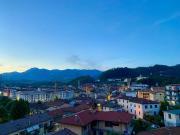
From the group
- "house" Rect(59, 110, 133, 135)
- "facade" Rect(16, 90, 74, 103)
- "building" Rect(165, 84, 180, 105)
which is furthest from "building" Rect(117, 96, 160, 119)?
"facade" Rect(16, 90, 74, 103)

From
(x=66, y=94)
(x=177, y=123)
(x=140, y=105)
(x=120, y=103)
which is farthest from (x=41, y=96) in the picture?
(x=177, y=123)

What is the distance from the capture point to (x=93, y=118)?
32188mm

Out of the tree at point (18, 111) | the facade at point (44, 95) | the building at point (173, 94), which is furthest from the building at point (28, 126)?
the facade at point (44, 95)

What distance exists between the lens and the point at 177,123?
124 ft

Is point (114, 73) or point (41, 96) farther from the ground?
point (114, 73)

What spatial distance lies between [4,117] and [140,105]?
26361 millimetres

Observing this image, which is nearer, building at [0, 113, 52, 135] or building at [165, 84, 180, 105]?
building at [0, 113, 52, 135]

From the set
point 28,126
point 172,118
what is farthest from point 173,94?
point 28,126

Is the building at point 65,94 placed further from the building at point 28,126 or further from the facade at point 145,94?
the building at point 28,126

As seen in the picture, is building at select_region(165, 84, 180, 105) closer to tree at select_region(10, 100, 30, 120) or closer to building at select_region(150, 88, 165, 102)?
building at select_region(150, 88, 165, 102)

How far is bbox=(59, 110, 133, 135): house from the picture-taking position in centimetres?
2933

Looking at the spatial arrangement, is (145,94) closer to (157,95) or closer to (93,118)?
(157,95)

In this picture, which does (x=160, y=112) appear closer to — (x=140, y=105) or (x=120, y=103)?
(x=140, y=105)

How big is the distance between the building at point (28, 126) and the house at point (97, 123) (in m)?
5.76
